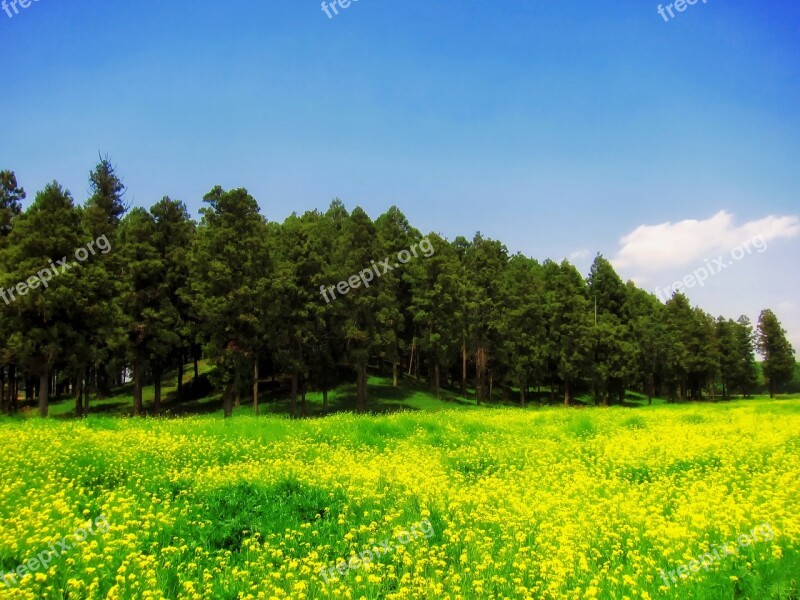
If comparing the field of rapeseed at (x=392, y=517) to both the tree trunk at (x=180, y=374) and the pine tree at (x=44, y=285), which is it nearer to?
the pine tree at (x=44, y=285)

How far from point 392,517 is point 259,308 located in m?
33.8

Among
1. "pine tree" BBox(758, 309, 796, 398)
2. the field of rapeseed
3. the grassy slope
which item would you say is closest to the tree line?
the grassy slope

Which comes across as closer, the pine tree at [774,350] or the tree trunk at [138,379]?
the tree trunk at [138,379]

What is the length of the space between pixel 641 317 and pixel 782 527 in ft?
254

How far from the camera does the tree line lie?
118 feet

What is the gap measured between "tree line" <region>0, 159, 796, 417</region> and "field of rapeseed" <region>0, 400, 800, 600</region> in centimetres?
2024

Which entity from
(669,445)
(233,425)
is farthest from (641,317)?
(233,425)

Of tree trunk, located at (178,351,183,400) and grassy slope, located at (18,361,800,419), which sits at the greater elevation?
tree trunk, located at (178,351,183,400)

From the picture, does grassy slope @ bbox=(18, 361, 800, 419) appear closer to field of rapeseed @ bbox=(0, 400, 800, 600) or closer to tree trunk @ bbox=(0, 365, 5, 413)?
tree trunk @ bbox=(0, 365, 5, 413)

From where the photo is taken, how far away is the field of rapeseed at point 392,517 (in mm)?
7488

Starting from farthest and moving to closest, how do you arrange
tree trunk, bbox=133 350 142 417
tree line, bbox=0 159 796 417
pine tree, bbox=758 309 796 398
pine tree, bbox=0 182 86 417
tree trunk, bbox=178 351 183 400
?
1. pine tree, bbox=758 309 796 398
2. tree trunk, bbox=178 351 183 400
3. tree trunk, bbox=133 350 142 417
4. tree line, bbox=0 159 796 417
5. pine tree, bbox=0 182 86 417

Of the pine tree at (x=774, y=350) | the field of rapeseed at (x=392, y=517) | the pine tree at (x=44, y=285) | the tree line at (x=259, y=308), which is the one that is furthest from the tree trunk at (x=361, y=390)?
the pine tree at (x=774, y=350)

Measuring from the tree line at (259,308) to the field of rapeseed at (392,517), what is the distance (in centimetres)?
2024

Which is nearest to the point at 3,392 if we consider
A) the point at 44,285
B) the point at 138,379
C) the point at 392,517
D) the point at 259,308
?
the point at 138,379
